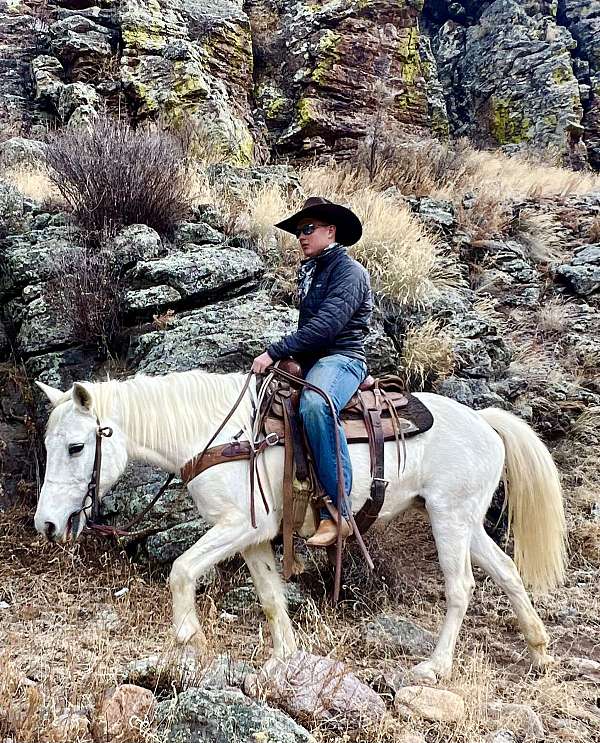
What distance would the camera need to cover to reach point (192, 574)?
3.51 meters

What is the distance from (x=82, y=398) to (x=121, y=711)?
1777 mm

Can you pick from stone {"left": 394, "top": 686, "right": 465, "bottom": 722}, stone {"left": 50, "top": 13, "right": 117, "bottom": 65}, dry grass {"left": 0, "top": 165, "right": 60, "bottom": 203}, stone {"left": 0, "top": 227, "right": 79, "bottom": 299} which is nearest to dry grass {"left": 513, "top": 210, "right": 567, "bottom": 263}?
stone {"left": 0, "top": 227, "right": 79, "bottom": 299}

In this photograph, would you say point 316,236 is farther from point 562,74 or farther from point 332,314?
point 562,74

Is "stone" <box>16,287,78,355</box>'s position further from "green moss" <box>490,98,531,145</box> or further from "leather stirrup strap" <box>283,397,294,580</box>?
"green moss" <box>490,98,531,145</box>

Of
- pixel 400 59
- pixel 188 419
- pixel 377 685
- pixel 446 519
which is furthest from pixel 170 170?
pixel 400 59

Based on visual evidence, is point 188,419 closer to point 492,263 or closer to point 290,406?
point 290,406

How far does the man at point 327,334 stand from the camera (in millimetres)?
3906

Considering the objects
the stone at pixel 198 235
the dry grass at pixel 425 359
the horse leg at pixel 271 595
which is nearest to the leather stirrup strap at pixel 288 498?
the horse leg at pixel 271 595

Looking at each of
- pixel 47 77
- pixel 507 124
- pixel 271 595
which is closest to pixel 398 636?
pixel 271 595

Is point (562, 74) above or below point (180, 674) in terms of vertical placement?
above

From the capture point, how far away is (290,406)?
4023 mm

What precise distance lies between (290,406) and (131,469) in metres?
2.10

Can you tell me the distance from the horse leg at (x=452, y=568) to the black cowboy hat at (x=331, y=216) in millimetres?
2146

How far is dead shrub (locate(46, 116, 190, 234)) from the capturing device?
22.9ft
